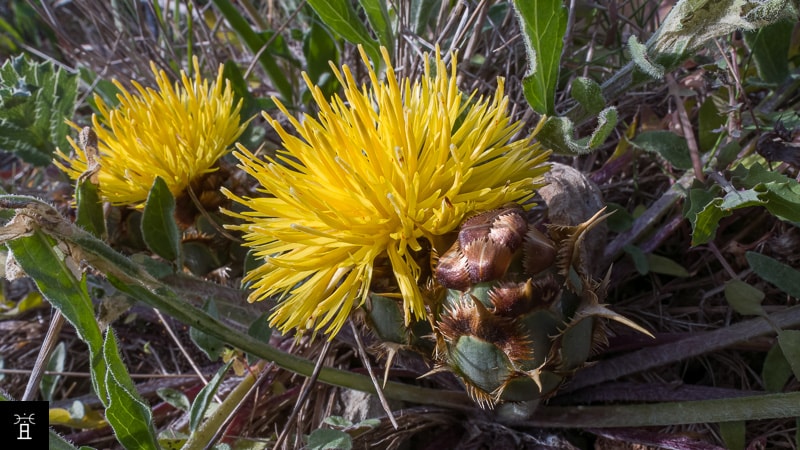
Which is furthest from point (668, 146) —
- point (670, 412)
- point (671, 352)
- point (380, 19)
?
point (380, 19)

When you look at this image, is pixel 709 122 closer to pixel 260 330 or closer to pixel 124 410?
pixel 260 330

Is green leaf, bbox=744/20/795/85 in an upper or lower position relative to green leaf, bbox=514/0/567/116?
lower

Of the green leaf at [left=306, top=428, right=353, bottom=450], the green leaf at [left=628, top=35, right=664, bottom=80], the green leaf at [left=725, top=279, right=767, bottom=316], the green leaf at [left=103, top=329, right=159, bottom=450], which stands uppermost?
the green leaf at [left=628, top=35, right=664, bottom=80]

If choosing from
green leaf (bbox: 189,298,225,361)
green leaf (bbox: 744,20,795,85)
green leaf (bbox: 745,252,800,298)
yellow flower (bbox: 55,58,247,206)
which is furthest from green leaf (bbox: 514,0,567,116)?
green leaf (bbox: 189,298,225,361)

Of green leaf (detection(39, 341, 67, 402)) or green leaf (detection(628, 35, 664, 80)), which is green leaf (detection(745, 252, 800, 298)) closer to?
green leaf (detection(628, 35, 664, 80))

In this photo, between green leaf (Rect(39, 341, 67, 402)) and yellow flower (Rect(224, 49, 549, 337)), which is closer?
yellow flower (Rect(224, 49, 549, 337))

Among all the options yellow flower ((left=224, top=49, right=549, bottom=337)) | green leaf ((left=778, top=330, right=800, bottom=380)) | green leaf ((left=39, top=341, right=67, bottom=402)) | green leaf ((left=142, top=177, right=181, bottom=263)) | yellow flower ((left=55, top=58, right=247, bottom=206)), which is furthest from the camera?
green leaf ((left=39, top=341, right=67, bottom=402))

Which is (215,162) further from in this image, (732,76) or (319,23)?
(732,76)
